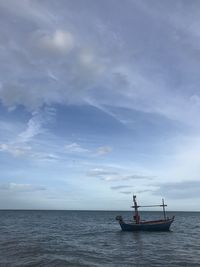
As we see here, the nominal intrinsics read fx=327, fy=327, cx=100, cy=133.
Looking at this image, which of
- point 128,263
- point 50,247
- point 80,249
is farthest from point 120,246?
point 128,263

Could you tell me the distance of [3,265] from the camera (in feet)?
87.4

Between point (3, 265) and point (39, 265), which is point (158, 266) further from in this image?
point (3, 265)

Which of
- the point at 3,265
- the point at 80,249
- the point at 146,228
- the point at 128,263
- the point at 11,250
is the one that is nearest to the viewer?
the point at 3,265

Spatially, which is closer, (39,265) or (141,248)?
(39,265)

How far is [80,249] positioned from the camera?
37.5m

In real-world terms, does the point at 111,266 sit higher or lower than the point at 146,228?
lower

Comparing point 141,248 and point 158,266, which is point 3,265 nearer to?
point 158,266

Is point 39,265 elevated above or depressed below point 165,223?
below

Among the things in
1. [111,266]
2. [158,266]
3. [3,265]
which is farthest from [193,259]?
[3,265]

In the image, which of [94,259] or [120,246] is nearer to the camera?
→ [94,259]

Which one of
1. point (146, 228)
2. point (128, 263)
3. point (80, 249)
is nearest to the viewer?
point (128, 263)

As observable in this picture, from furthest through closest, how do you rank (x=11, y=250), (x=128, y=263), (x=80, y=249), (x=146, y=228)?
1. (x=146, y=228)
2. (x=80, y=249)
3. (x=11, y=250)
4. (x=128, y=263)

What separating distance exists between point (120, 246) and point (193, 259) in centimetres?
1135

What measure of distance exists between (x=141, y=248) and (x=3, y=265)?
17796 millimetres
